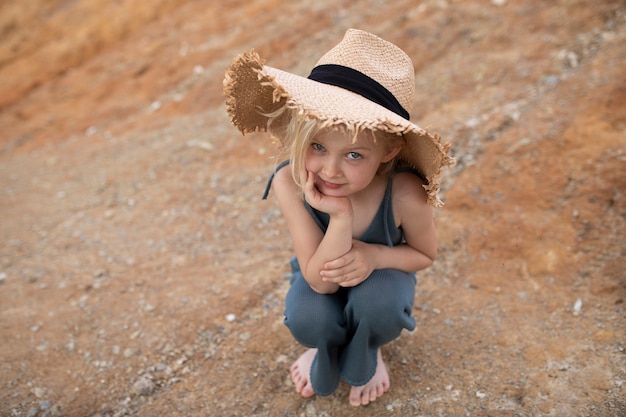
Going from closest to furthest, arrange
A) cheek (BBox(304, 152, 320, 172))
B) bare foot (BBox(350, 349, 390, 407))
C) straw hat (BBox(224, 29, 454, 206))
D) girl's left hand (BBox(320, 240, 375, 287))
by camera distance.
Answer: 1. straw hat (BBox(224, 29, 454, 206))
2. cheek (BBox(304, 152, 320, 172))
3. girl's left hand (BBox(320, 240, 375, 287))
4. bare foot (BBox(350, 349, 390, 407))

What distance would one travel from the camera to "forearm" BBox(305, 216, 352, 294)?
1721mm

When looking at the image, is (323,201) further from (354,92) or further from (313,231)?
(354,92)

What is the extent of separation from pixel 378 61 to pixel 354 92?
16cm

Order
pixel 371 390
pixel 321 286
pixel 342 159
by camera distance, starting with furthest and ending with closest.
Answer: pixel 371 390
pixel 321 286
pixel 342 159

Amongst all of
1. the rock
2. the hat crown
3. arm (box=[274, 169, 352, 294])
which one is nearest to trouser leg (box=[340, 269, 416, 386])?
arm (box=[274, 169, 352, 294])

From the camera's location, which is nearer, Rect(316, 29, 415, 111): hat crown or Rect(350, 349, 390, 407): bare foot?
Rect(316, 29, 415, 111): hat crown

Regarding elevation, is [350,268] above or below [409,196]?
below

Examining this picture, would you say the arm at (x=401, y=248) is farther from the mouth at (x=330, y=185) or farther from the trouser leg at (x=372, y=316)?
the mouth at (x=330, y=185)

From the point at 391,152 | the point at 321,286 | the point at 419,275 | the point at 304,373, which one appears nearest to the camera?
the point at 391,152

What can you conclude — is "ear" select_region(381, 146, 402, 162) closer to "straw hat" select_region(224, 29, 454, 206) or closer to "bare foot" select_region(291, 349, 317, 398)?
"straw hat" select_region(224, 29, 454, 206)

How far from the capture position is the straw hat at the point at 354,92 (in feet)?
4.85

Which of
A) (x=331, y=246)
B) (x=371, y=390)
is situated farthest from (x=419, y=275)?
(x=331, y=246)

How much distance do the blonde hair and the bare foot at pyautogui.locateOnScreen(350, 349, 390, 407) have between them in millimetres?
828

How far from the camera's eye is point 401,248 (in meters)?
1.89
